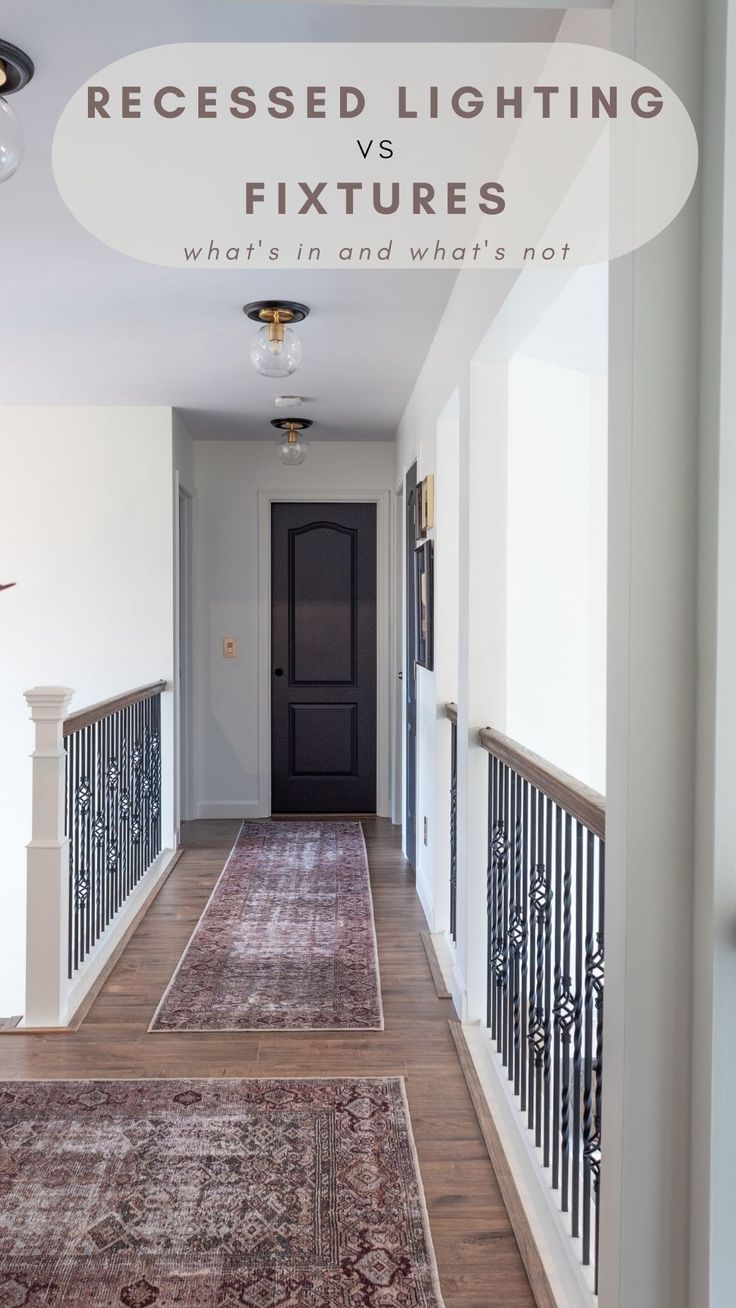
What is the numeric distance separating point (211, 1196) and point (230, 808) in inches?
181

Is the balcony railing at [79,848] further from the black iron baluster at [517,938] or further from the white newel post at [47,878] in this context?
the black iron baluster at [517,938]

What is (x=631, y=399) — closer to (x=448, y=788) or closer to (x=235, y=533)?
(x=448, y=788)

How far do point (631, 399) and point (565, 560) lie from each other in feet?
9.20

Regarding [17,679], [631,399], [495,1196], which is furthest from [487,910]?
[17,679]

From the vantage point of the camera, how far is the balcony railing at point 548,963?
185 centimetres

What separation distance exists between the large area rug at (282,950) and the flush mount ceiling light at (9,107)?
2.47m

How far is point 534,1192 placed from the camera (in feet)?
7.47

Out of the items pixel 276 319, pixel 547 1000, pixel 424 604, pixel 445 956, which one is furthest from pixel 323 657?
pixel 547 1000

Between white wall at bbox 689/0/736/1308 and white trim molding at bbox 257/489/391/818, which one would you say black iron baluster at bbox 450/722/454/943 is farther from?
white trim molding at bbox 257/489/391/818

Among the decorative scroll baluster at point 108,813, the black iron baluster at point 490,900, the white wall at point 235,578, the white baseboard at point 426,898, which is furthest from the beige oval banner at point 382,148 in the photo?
the white wall at point 235,578

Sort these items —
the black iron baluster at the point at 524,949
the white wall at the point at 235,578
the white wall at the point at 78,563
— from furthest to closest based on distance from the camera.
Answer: the white wall at the point at 235,578 → the white wall at the point at 78,563 → the black iron baluster at the point at 524,949

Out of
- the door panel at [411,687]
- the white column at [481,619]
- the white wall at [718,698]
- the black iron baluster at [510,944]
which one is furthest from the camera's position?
→ the door panel at [411,687]

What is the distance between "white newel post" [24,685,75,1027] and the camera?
3.31m

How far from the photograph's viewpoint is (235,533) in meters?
6.82
